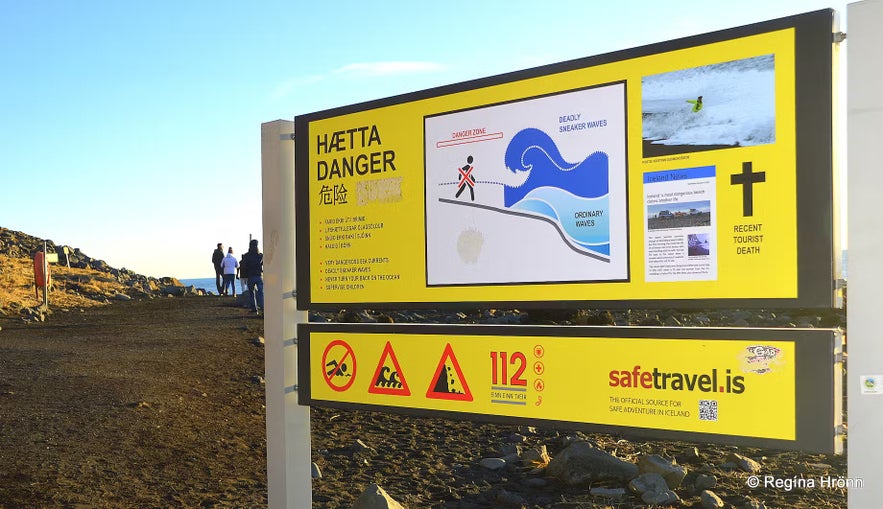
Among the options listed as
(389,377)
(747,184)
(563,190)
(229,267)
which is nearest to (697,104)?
(747,184)

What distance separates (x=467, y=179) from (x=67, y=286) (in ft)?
85.3

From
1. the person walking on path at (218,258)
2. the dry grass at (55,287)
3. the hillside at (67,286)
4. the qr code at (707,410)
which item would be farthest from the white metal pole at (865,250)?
the person walking on path at (218,258)

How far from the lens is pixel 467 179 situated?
5.37 meters

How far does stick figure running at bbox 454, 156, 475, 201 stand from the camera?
534 cm

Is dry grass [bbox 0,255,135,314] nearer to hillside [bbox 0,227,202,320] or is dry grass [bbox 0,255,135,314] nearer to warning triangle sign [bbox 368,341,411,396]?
hillside [bbox 0,227,202,320]

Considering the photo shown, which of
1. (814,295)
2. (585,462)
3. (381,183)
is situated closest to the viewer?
(814,295)

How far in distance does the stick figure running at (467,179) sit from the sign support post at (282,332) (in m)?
1.63

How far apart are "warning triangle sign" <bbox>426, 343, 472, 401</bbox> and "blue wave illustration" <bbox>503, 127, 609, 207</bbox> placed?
3.74ft

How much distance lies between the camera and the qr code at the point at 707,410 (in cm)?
439

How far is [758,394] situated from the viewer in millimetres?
4297

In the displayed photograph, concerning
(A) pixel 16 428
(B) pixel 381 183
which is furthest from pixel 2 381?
(B) pixel 381 183

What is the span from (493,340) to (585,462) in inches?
101

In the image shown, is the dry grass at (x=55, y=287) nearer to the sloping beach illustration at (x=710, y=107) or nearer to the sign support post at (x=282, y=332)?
the sign support post at (x=282, y=332)

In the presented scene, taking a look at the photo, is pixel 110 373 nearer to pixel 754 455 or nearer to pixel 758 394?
pixel 754 455
